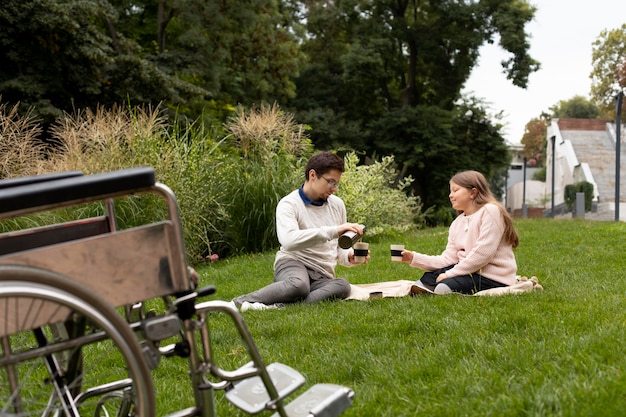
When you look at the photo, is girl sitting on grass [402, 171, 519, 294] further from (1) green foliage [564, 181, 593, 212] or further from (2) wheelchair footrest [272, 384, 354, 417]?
(1) green foliage [564, 181, 593, 212]

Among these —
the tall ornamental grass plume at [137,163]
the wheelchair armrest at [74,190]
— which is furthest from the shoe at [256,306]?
the wheelchair armrest at [74,190]

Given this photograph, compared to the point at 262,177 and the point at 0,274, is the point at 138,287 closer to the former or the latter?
the point at 0,274

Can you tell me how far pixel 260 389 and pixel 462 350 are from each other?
4.23 feet

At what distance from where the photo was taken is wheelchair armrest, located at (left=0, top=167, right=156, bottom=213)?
1606 mm

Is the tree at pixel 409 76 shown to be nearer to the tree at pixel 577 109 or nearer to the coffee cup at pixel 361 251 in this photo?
the coffee cup at pixel 361 251

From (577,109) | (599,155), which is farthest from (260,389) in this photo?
(577,109)

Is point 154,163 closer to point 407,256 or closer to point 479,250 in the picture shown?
point 407,256

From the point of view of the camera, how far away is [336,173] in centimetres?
465


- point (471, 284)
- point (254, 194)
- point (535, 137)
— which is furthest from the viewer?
point (535, 137)

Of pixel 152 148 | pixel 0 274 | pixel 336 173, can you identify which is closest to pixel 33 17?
pixel 152 148

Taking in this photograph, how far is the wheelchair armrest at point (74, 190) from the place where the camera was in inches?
63.2

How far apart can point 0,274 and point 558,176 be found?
45625mm

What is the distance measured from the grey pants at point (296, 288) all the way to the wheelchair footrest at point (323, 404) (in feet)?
8.12

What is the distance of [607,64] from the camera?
1790 inches
